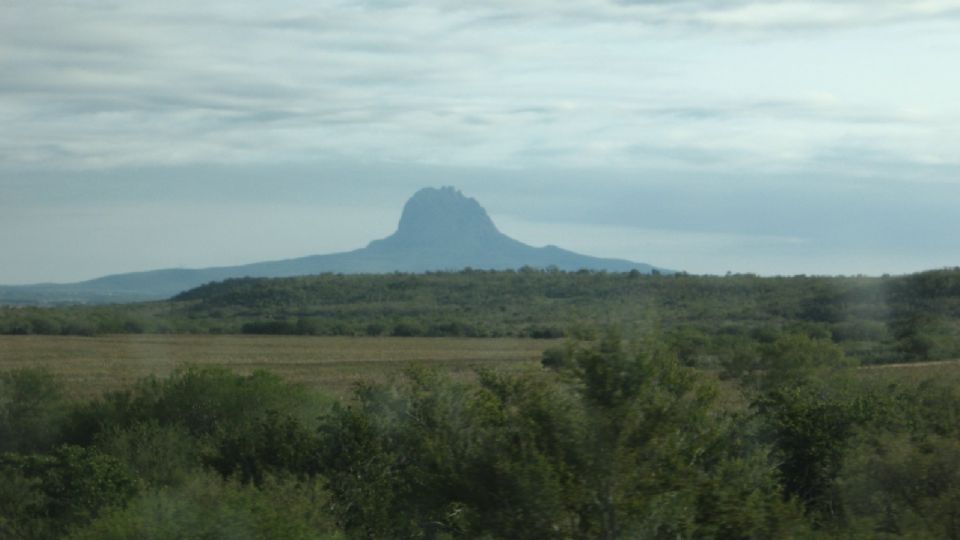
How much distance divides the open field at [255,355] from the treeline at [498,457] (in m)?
11.8

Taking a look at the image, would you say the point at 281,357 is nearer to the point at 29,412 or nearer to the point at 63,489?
the point at 29,412

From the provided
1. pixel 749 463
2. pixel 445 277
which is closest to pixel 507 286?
pixel 445 277

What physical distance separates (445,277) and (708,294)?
52127 mm

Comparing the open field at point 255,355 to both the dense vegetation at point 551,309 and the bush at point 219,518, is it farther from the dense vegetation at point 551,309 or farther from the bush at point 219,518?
the bush at point 219,518

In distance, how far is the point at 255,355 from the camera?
69375 millimetres

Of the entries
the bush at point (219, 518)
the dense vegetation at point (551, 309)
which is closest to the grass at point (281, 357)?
the dense vegetation at point (551, 309)

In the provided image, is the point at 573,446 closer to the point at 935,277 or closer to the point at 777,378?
the point at 777,378

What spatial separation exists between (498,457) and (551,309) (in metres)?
96.6

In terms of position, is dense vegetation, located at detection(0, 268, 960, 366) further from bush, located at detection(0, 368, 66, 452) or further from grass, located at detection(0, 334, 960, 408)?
bush, located at detection(0, 368, 66, 452)

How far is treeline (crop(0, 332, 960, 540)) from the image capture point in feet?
44.0

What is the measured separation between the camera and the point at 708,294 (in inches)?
3989

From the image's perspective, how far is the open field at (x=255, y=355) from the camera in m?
51.3

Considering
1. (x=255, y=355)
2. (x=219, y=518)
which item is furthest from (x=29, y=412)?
(x=255, y=355)

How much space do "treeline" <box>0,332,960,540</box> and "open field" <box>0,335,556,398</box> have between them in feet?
38.6
